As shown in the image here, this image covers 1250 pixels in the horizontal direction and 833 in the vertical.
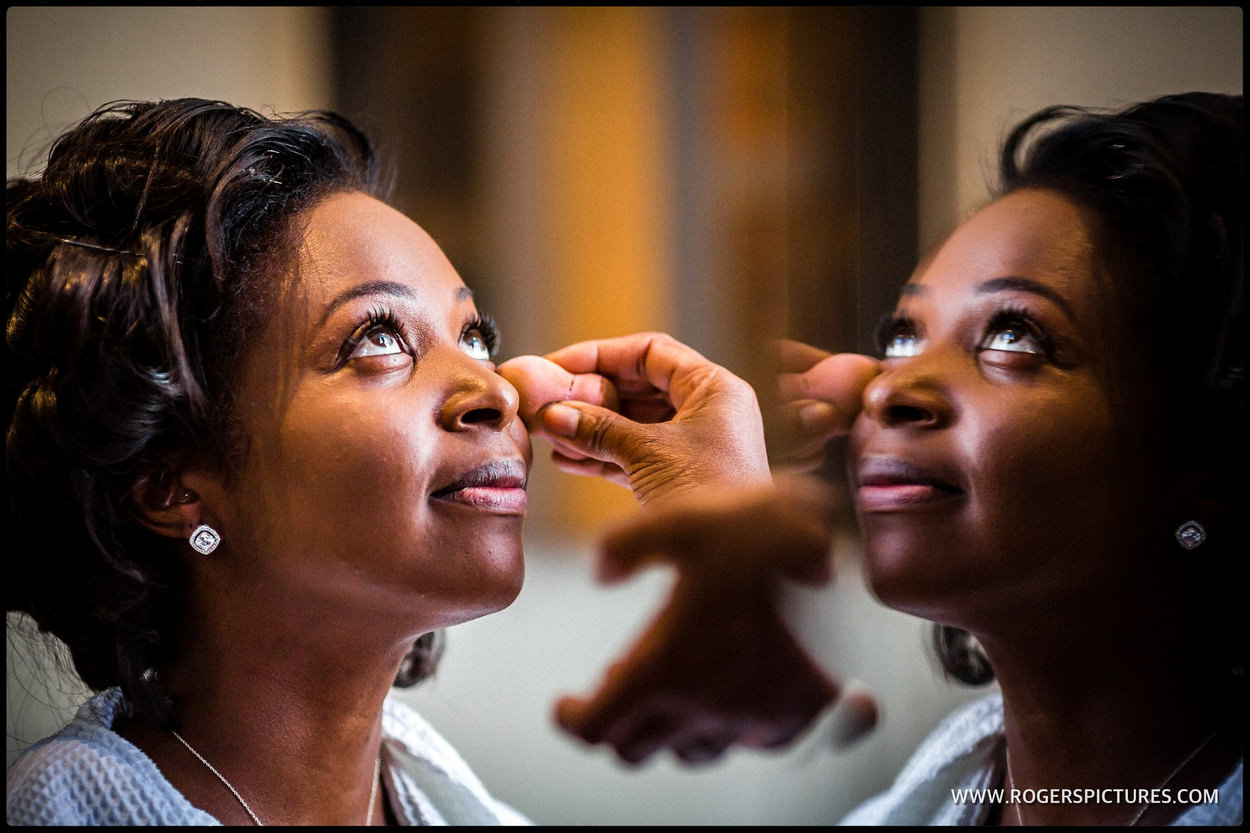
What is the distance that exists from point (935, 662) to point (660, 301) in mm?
503

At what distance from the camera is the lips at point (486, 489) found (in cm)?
80

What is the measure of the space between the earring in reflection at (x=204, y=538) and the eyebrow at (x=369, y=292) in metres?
0.20

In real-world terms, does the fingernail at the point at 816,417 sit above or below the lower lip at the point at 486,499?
above

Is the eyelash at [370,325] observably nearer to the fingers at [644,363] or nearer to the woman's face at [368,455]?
the woman's face at [368,455]

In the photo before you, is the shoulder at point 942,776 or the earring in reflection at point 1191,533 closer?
the earring in reflection at point 1191,533

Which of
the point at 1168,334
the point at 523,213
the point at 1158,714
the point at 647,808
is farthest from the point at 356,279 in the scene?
the point at 1158,714

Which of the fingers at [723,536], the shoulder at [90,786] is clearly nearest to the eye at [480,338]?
the fingers at [723,536]

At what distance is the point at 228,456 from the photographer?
31.2 inches

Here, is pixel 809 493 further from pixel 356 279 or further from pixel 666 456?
pixel 356 279

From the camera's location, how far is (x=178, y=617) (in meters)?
0.85

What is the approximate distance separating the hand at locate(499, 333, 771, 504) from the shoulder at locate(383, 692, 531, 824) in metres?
0.35

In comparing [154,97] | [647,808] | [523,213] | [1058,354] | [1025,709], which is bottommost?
[647,808]

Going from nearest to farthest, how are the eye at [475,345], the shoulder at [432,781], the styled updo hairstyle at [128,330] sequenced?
the styled updo hairstyle at [128,330] → the eye at [475,345] → the shoulder at [432,781]

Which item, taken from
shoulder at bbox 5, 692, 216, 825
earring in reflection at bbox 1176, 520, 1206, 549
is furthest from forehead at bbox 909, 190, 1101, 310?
shoulder at bbox 5, 692, 216, 825
